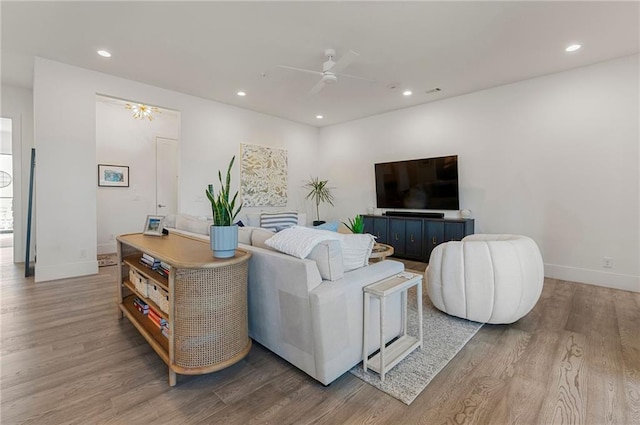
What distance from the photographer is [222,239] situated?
5.68 feet

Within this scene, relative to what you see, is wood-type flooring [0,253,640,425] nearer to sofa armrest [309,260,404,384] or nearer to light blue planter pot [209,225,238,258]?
sofa armrest [309,260,404,384]

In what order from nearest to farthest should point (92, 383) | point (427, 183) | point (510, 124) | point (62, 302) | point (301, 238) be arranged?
point (92, 383), point (301, 238), point (62, 302), point (510, 124), point (427, 183)

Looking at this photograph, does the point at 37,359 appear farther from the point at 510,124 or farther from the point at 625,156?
the point at 625,156

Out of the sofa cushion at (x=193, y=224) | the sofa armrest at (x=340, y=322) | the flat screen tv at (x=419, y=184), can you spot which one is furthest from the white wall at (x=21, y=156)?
Answer: the flat screen tv at (x=419, y=184)

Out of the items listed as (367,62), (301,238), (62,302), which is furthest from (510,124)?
(62,302)

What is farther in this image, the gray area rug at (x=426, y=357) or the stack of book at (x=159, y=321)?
the stack of book at (x=159, y=321)

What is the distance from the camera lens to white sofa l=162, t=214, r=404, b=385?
1635 millimetres

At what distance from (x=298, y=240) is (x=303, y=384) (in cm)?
88

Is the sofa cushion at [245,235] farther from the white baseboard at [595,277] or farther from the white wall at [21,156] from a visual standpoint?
the white wall at [21,156]

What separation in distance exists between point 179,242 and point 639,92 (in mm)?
5359

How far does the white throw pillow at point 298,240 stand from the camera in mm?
1766

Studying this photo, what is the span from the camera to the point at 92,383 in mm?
1726

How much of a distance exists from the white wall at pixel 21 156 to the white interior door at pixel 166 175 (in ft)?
6.32

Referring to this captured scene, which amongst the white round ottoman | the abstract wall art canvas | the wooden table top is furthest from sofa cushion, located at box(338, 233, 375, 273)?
the abstract wall art canvas
